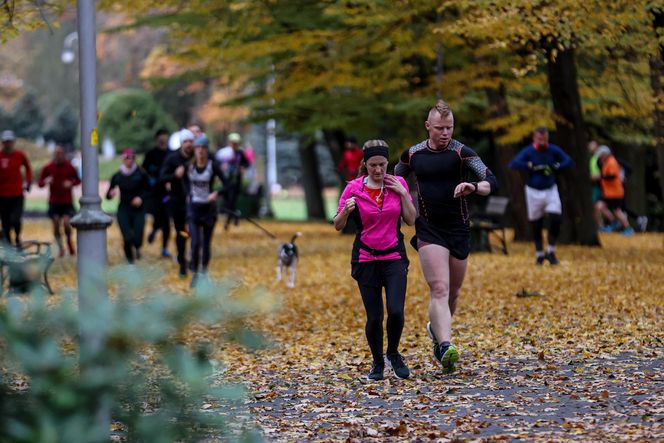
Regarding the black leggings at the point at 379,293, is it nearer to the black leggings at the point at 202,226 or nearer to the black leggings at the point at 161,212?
the black leggings at the point at 202,226

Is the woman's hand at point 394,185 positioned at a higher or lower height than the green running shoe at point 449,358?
higher

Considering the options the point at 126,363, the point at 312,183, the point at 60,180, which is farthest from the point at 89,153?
the point at 312,183

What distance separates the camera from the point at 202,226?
59.1ft

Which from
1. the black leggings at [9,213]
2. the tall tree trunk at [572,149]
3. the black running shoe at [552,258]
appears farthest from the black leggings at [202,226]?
the tall tree trunk at [572,149]

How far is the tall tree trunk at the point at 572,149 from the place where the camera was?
24.0 metres

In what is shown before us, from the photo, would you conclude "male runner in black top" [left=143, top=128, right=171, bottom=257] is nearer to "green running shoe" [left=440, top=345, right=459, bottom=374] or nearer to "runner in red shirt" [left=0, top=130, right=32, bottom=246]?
"runner in red shirt" [left=0, top=130, right=32, bottom=246]

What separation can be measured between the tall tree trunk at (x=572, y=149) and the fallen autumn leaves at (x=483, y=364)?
4571mm

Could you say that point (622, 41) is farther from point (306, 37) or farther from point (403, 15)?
point (306, 37)

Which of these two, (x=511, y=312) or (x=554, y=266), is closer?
(x=511, y=312)

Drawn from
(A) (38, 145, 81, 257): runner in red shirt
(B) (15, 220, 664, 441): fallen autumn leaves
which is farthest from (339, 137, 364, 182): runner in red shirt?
(B) (15, 220, 664, 441): fallen autumn leaves

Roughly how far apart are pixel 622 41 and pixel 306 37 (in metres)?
6.26

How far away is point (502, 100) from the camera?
25781 millimetres

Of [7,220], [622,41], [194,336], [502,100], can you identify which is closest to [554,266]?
[622,41]

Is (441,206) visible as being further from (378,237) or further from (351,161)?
(351,161)
